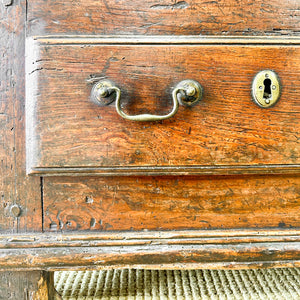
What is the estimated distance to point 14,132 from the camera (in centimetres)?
54

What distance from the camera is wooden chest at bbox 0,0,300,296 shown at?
509 millimetres

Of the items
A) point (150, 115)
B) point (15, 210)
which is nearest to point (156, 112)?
point (150, 115)

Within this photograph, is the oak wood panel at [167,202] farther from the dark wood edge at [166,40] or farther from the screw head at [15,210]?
the dark wood edge at [166,40]

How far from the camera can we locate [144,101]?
0.51 metres

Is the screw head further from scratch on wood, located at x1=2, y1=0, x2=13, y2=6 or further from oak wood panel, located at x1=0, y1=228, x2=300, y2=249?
scratch on wood, located at x1=2, y1=0, x2=13, y2=6

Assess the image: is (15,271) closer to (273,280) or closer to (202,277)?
(202,277)

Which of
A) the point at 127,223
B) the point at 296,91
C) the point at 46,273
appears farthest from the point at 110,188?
the point at 296,91

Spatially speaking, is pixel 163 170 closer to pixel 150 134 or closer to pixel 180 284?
pixel 150 134

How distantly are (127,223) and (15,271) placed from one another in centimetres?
19

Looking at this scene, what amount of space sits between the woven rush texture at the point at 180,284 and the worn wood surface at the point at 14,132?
0.20m

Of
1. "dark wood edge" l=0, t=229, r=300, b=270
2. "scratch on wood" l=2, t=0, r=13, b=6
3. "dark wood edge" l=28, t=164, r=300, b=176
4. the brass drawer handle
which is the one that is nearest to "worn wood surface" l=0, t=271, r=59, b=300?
"dark wood edge" l=0, t=229, r=300, b=270

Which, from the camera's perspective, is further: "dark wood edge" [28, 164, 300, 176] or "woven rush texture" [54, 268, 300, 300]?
"woven rush texture" [54, 268, 300, 300]

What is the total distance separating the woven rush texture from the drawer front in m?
0.27

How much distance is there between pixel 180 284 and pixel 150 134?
35 cm
